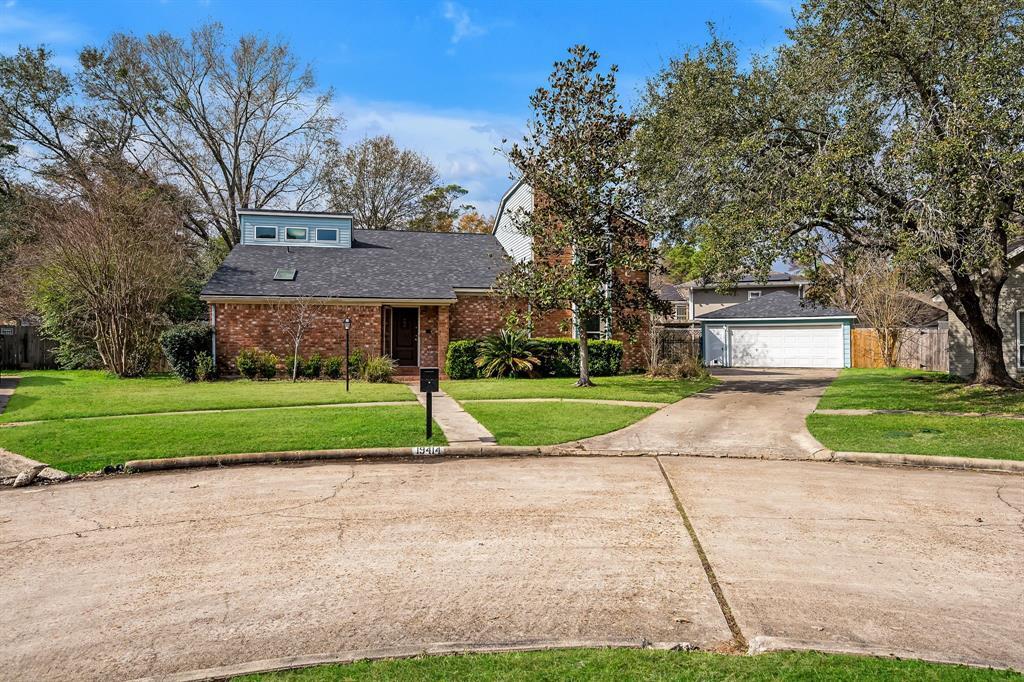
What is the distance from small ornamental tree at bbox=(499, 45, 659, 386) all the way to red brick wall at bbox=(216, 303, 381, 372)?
237 inches

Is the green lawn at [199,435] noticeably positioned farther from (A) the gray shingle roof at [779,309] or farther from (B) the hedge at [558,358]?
(A) the gray shingle roof at [779,309]

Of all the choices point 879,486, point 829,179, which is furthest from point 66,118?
point 879,486

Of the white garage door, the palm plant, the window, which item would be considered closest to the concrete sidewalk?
the palm plant

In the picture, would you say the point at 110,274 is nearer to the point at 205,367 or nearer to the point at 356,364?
the point at 205,367

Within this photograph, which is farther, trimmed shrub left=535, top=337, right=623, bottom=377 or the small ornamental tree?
trimmed shrub left=535, top=337, right=623, bottom=377

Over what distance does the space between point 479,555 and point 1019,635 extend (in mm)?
3191

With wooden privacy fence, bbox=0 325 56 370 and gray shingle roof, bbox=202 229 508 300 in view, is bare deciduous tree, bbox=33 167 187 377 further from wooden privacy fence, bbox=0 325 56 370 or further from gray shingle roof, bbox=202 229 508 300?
wooden privacy fence, bbox=0 325 56 370


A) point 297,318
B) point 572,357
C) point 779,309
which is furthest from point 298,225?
point 779,309

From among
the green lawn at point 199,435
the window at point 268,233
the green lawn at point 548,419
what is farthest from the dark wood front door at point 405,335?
the green lawn at point 199,435

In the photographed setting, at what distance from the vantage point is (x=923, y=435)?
33.7 feet

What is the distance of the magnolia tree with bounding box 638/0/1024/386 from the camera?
36.8 feet

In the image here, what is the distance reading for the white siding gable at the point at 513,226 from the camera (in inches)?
918

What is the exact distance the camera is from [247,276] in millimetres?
22078

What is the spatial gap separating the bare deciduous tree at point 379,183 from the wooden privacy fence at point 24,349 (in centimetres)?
1786
